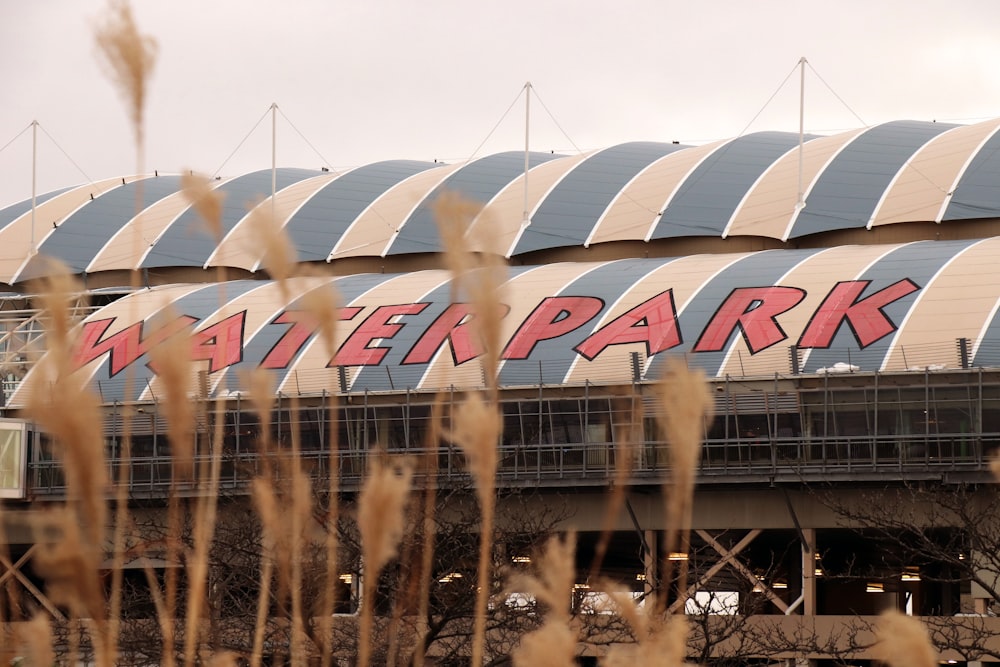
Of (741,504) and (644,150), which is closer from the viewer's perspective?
(741,504)

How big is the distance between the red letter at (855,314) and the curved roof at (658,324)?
0.06m

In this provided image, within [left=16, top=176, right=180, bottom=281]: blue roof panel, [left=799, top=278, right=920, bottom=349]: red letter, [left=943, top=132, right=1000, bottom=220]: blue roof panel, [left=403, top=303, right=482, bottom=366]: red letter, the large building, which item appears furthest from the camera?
[left=16, top=176, right=180, bottom=281]: blue roof panel

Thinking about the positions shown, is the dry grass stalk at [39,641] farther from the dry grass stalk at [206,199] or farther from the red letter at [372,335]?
the red letter at [372,335]

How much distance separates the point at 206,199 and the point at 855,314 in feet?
161

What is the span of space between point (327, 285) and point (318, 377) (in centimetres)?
5194

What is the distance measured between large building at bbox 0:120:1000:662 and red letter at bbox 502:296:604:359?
14cm

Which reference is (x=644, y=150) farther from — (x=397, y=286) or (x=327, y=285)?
(x=327, y=285)

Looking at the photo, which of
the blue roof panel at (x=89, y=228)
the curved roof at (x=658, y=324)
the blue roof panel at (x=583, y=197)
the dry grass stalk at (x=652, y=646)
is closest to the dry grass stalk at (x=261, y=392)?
the dry grass stalk at (x=652, y=646)

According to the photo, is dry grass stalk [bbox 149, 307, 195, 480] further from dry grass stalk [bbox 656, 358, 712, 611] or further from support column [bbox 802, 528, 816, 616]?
support column [bbox 802, 528, 816, 616]

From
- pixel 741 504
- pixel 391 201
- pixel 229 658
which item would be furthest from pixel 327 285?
pixel 391 201

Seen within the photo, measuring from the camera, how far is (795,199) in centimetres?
7212

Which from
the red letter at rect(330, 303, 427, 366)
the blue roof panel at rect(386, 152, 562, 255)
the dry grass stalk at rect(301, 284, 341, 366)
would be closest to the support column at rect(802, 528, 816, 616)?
the red letter at rect(330, 303, 427, 366)

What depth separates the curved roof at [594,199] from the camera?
2761 inches

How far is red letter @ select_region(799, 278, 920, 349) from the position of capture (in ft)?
171
